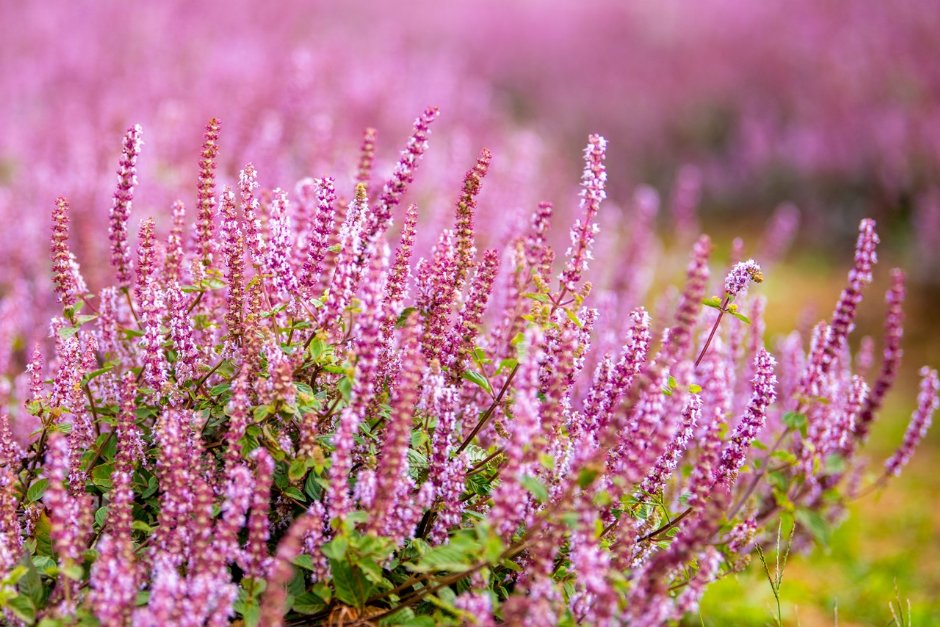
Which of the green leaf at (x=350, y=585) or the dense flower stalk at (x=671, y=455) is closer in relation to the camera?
the green leaf at (x=350, y=585)

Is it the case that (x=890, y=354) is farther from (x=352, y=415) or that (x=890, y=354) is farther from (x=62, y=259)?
(x=62, y=259)

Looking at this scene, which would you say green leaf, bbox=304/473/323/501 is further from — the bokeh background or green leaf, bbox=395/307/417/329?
the bokeh background

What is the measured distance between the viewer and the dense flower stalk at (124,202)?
7.75 ft

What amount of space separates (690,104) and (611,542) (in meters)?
11.0

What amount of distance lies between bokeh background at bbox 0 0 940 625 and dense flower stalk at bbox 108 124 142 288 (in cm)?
139

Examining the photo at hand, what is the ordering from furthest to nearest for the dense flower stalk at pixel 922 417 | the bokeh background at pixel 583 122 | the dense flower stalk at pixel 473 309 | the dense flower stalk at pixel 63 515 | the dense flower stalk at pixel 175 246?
the bokeh background at pixel 583 122 → the dense flower stalk at pixel 922 417 → the dense flower stalk at pixel 175 246 → the dense flower stalk at pixel 473 309 → the dense flower stalk at pixel 63 515

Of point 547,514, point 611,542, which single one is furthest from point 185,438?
point 611,542

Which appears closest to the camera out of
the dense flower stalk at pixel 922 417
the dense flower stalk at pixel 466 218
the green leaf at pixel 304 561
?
the green leaf at pixel 304 561

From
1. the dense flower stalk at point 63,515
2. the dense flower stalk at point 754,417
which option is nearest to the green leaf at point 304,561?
the dense flower stalk at point 63,515

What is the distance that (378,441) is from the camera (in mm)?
2361

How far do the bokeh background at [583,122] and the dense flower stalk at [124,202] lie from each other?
1392 millimetres

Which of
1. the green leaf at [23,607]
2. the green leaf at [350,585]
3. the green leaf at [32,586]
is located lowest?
the green leaf at [23,607]

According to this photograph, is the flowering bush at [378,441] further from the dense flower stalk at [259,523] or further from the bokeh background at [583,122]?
the bokeh background at [583,122]

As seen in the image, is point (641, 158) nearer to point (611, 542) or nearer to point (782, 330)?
point (782, 330)
